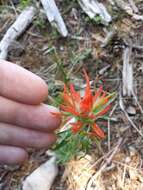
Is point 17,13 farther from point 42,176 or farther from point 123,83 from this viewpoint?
point 42,176

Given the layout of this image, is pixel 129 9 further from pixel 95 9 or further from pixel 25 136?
pixel 25 136

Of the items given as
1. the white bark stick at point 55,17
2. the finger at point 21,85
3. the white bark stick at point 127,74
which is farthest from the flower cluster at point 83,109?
the white bark stick at point 55,17

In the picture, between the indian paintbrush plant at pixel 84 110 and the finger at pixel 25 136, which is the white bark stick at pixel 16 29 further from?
the indian paintbrush plant at pixel 84 110

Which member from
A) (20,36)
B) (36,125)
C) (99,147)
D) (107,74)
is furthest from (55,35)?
(36,125)

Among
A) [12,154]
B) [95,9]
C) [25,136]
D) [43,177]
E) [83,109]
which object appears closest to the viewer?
[83,109]

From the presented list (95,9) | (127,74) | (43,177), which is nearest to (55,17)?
A: (95,9)
